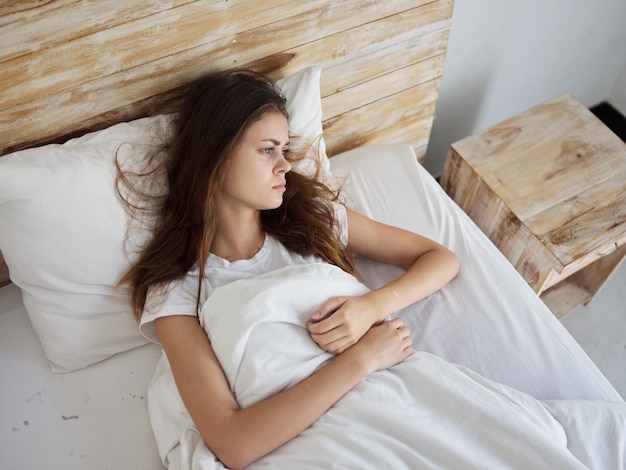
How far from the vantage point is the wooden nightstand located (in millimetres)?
1300

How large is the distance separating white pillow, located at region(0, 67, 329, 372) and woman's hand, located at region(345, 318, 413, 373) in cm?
45

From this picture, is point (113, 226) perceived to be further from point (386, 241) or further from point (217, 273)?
point (386, 241)

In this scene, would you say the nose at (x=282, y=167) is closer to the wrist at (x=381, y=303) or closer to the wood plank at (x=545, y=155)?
the wrist at (x=381, y=303)

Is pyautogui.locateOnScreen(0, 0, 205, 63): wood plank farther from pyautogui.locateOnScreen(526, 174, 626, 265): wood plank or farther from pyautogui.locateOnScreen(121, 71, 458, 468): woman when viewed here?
pyautogui.locateOnScreen(526, 174, 626, 265): wood plank

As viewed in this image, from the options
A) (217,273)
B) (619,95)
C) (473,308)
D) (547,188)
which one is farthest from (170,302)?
(619,95)

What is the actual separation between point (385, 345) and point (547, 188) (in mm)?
638

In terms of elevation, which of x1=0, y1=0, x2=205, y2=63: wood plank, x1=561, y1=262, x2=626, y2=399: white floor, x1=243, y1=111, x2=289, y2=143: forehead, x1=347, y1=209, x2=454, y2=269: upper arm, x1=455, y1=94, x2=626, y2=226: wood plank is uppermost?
x1=0, y1=0, x2=205, y2=63: wood plank

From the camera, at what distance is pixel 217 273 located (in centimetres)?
108

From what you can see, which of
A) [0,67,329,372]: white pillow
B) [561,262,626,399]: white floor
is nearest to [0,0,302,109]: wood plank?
[0,67,329,372]: white pillow

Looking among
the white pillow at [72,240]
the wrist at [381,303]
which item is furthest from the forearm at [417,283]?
the white pillow at [72,240]

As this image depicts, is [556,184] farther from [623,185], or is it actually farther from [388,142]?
[388,142]

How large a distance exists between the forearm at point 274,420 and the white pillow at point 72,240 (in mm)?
337

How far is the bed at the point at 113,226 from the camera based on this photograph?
0.98 meters

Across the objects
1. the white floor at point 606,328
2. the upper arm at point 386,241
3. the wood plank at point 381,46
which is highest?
the wood plank at point 381,46
